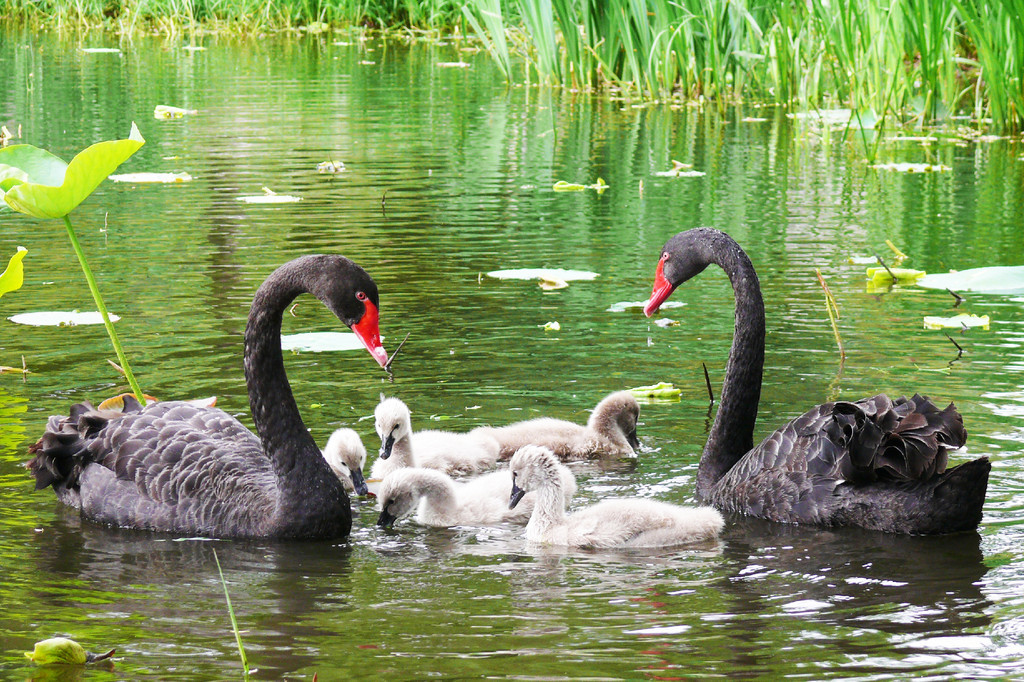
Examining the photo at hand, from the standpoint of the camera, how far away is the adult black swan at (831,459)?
164 inches

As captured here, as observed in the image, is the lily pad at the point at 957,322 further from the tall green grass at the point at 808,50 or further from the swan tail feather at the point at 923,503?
the tall green grass at the point at 808,50

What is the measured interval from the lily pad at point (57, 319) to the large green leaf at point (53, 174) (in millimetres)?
1956

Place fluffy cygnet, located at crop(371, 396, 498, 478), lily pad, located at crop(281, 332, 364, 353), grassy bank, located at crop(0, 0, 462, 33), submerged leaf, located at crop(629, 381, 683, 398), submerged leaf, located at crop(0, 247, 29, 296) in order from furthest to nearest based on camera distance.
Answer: grassy bank, located at crop(0, 0, 462, 33) < lily pad, located at crop(281, 332, 364, 353) < submerged leaf, located at crop(629, 381, 683, 398) < fluffy cygnet, located at crop(371, 396, 498, 478) < submerged leaf, located at crop(0, 247, 29, 296)

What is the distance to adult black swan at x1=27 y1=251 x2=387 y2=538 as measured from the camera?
4.36 m

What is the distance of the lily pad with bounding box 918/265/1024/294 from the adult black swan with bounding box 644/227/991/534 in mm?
2715

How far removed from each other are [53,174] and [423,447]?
63.4 inches

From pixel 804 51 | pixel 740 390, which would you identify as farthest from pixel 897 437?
pixel 804 51

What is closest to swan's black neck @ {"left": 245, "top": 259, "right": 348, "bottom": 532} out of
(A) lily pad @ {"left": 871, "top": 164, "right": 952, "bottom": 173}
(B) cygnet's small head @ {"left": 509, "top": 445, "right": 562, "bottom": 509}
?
(B) cygnet's small head @ {"left": 509, "top": 445, "right": 562, "bottom": 509}

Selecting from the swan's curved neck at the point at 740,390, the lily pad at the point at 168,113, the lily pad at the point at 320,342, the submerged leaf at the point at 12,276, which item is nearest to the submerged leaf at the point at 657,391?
the swan's curved neck at the point at 740,390

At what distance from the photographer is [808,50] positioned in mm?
13742

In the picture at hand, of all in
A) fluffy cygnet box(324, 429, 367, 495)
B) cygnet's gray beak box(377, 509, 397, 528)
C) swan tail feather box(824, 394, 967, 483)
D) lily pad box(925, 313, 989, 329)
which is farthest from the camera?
lily pad box(925, 313, 989, 329)

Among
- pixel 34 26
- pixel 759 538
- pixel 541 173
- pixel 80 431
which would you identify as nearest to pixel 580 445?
pixel 759 538

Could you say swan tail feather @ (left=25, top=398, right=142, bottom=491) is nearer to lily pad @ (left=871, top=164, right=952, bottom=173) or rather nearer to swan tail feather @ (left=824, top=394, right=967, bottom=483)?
swan tail feather @ (left=824, top=394, right=967, bottom=483)

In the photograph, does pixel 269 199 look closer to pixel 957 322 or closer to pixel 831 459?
pixel 957 322
